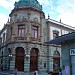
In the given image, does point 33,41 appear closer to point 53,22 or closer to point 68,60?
point 53,22

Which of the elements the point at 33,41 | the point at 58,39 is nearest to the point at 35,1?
the point at 33,41

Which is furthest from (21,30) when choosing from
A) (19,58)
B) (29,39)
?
(19,58)

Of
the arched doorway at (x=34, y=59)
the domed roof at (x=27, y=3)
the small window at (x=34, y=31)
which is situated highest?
the domed roof at (x=27, y=3)

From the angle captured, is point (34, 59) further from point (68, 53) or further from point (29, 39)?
point (68, 53)

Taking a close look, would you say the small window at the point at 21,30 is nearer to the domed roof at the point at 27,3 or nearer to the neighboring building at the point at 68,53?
the domed roof at the point at 27,3

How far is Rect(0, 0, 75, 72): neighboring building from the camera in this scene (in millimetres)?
33375

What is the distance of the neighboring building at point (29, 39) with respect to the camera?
3338 centimetres

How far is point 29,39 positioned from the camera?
33.6 meters

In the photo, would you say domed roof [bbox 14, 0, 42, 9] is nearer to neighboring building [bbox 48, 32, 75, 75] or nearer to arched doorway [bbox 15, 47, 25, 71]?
arched doorway [bbox 15, 47, 25, 71]

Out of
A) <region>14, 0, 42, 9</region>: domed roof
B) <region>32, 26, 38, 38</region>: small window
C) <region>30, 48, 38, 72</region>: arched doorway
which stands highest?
<region>14, 0, 42, 9</region>: domed roof

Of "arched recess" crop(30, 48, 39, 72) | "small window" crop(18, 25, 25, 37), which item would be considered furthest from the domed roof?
"arched recess" crop(30, 48, 39, 72)

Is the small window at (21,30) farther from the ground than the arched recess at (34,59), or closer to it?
farther from the ground

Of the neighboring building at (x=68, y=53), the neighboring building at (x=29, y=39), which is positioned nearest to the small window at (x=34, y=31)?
the neighboring building at (x=29, y=39)

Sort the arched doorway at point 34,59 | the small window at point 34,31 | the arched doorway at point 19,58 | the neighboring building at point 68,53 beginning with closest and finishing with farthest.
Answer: the neighboring building at point 68,53 → the arched doorway at point 19,58 → the arched doorway at point 34,59 → the small window at point 34,31
